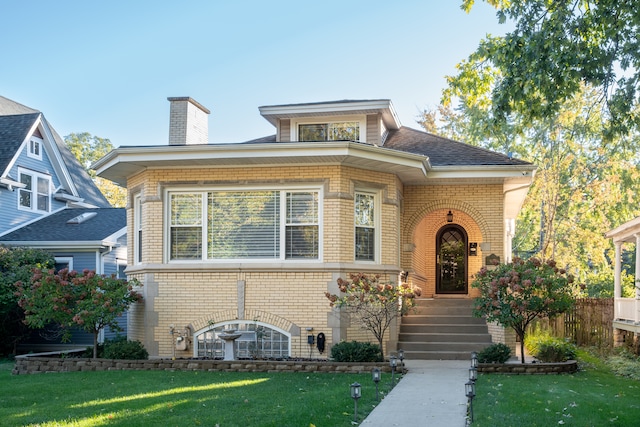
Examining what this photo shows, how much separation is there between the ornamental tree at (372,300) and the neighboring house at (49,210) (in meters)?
10.0

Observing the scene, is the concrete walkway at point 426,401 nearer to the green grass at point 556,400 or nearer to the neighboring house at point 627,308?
the green grass at point 556,400

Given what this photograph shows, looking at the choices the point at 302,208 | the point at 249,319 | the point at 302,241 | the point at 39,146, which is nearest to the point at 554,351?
the point at 302,241

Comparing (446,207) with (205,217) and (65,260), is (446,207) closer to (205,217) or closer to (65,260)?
(205,217)

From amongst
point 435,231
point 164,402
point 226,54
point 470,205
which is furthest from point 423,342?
point 226,54

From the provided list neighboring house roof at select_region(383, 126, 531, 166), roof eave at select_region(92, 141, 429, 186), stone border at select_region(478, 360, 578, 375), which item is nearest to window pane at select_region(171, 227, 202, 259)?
roof eave at select_region(92, 141, 429, 186)

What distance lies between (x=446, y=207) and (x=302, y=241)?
445cm

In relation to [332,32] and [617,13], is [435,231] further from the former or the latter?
[617,13]

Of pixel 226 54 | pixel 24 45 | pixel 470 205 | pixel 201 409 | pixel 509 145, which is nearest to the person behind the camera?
pixel 201 409

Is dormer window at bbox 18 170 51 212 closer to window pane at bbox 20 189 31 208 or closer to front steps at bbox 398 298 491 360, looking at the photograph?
window pane at bbox 20 189 31 208

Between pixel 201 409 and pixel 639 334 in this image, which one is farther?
pixel 639 334

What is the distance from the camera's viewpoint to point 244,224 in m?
15.3

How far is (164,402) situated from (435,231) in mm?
12529

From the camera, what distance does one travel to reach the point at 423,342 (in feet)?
51.5

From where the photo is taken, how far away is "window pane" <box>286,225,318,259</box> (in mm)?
15047
